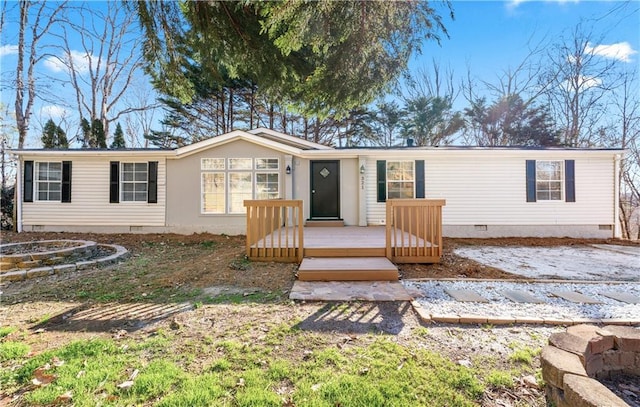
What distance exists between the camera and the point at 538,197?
883cm

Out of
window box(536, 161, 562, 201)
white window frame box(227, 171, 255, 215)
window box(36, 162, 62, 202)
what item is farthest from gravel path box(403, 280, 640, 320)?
window box(36, 162, 62, 202)

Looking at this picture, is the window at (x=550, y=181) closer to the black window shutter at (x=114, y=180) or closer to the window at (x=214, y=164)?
the window at (x=214, y=164)

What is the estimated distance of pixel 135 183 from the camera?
359 inches

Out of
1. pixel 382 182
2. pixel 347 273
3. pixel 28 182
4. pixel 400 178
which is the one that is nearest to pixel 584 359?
pixel 347 273

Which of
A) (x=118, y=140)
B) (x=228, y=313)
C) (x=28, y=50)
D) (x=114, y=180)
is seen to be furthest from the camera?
(x=118, y=140)

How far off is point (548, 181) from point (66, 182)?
15587 millimetres

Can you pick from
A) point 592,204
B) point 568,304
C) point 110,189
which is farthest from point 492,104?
point 110,189

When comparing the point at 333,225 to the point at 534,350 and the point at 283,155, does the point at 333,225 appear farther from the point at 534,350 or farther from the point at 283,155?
the point at 534,350

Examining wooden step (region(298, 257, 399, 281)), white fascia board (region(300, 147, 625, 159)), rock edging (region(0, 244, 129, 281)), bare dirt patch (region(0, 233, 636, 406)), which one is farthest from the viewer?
white fascia board (region(300, 147, 625, 159))

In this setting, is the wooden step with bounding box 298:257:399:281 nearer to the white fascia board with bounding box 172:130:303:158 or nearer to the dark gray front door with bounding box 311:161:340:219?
the dark gray front door with bounding box 311:161:340:219

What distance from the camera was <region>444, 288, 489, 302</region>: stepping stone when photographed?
3377 mm

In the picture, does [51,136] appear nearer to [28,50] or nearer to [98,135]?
[98,135]

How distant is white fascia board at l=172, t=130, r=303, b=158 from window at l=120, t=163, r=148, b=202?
4.88 feet

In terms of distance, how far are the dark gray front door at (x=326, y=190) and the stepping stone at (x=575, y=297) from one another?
19.6 ft
